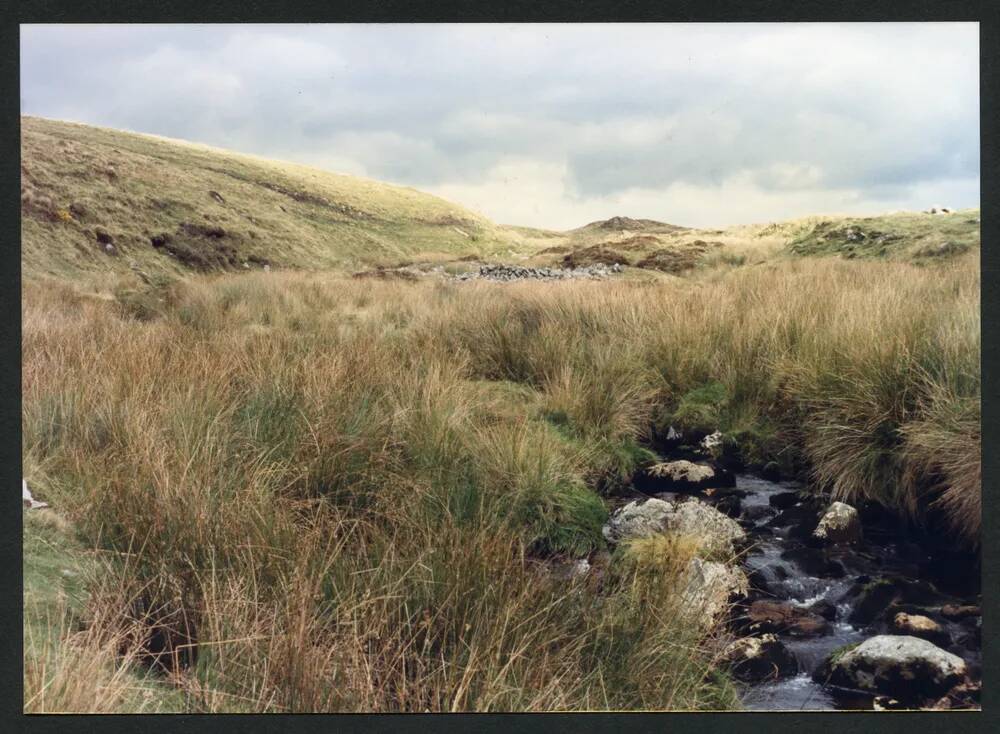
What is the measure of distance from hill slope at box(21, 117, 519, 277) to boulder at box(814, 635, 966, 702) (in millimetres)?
4027

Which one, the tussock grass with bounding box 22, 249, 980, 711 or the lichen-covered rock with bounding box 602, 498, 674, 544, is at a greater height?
the tussock grass with bounding box 22, 249, 980, 711

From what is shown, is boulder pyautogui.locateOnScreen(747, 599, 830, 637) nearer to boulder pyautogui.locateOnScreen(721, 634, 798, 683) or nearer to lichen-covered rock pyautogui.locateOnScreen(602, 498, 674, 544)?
boulder pyautogui.locateOnScreen(721, 634, 798, 683)

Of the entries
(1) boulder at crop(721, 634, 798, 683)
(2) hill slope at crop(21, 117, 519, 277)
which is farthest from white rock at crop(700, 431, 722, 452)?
(2) hill slope at crop(21, 117, 519, 277)

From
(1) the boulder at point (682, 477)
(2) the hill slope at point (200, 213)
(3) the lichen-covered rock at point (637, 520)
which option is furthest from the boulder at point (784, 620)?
(2) the hill slope at point (200, 213)

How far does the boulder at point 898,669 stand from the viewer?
8.75ft

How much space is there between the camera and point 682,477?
4.27m

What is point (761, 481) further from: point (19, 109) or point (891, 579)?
point (19, 109)

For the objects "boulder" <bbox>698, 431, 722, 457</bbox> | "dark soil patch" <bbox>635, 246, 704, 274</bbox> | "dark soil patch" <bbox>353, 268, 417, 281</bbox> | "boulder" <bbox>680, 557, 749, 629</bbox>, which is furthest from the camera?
"dark soil patch" <bbox>353, 268, 417, 281</bbox>

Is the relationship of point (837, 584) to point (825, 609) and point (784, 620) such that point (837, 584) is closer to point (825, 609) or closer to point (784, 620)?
point (825, 609)

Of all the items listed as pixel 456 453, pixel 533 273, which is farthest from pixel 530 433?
pixel 533 273

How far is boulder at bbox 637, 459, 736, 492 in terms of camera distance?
420 cm

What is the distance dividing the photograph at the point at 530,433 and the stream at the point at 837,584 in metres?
0.02

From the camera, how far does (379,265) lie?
46.9ft

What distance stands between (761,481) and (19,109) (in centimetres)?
394
